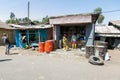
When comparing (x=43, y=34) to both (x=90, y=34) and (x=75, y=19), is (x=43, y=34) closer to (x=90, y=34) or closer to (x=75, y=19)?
(x=75, y=19)

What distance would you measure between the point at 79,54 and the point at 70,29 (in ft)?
20.4

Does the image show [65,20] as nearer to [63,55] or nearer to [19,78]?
[63,55]

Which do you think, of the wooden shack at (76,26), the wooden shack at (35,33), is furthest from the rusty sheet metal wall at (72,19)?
the wooden shack at (35,33)

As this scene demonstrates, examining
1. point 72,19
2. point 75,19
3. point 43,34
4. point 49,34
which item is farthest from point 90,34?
point 43,34

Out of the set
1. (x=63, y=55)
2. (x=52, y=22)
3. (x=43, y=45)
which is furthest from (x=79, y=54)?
(x=52, y=22)

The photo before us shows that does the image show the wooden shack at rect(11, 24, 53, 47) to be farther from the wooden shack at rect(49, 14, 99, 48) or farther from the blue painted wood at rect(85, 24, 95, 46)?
the blue painted wood at rect(85, 24, 95, 46)

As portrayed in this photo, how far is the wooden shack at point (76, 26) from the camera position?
16.7m

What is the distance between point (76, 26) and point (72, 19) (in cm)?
274

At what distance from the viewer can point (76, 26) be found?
2002cm

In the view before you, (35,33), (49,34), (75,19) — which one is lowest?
(49,34)

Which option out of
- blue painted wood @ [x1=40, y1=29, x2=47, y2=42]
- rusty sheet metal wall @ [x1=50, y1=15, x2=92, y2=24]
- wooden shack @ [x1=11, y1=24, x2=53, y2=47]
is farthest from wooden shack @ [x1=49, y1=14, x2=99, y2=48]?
blue painted wood @ [x1=40, y1=29, x2=47, y2=42]

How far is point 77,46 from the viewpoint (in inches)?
769

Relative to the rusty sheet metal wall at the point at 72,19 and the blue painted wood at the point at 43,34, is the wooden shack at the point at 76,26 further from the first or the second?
the blue painted wood at the point at 43,34

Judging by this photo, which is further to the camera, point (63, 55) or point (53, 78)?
point (63, 55)
